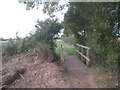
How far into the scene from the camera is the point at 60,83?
11.9ft

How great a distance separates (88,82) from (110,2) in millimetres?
2720

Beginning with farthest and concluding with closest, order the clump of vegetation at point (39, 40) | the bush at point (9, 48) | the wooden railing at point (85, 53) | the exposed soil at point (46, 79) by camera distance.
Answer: the bush at point (9, 48) < the clump of vegetation at point (39, 40) < the wooden railing at point (85, 53) < the exposed soil at point (46, 79)

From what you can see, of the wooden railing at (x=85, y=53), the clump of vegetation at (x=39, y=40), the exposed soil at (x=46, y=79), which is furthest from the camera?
the clump of vegetation at (x=39, y=40)

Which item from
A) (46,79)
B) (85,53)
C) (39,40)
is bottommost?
(46,79)

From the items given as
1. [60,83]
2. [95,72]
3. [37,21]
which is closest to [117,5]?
[95,72]

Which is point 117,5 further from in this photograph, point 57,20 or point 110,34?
point 57,20

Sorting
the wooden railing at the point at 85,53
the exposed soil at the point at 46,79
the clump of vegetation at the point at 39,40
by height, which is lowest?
the exposed soil at the point at 46,79

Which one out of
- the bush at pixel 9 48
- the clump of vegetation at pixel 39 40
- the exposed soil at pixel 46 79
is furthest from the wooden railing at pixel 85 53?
the bush at pixel 9 48

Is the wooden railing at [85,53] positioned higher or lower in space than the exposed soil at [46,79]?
higher

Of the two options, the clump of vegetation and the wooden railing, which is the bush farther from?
the wooden railing

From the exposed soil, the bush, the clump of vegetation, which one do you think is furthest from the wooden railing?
the bush

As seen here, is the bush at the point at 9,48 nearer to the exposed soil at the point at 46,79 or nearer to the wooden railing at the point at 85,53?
the exposed soil at the point at 46,79

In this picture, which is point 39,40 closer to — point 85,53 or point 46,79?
point 85,53

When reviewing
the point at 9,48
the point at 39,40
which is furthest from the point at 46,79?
the point at 9,48
